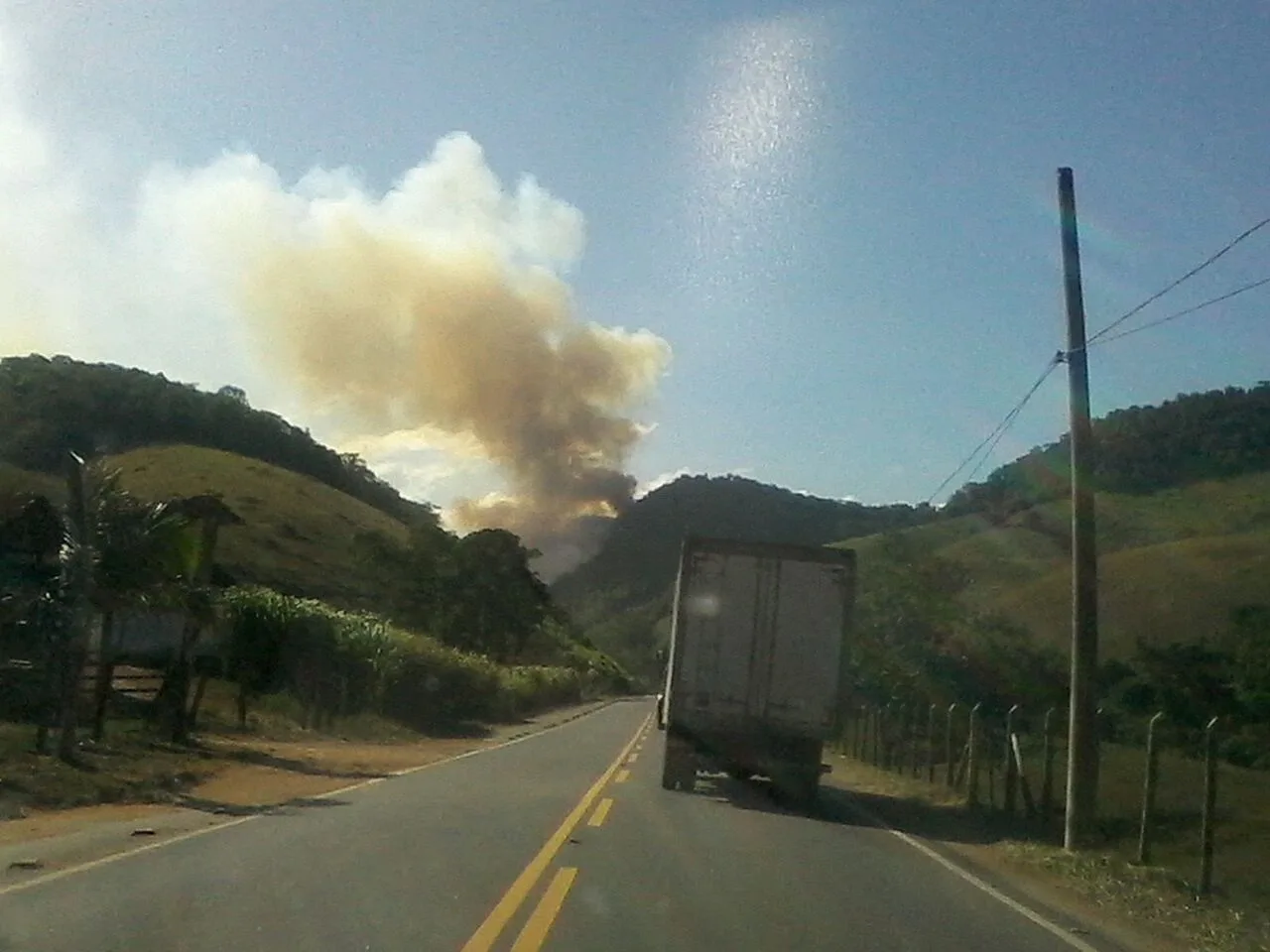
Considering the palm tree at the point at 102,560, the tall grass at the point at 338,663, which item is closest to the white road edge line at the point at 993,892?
the palm tree at the point at 102,560

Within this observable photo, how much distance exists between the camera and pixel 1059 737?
31.6m

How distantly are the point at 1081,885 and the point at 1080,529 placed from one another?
476 cm

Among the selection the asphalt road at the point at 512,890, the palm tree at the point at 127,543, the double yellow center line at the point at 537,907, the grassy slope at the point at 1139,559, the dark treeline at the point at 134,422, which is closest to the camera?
the double yellow center line at the point at 537,907

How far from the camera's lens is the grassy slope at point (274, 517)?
217 feet

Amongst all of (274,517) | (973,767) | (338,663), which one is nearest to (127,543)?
(973,767)

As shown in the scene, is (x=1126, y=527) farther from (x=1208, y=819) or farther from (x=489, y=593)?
(x=1208, y=819)

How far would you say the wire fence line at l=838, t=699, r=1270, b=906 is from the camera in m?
15.7

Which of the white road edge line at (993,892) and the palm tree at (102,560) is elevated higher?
the palm tree at (102,560)

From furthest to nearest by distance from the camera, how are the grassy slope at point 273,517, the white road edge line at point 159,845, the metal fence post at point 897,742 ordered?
the grassy slope at point 273,517 < the metal fence post at point 897,742 < the white road edge line at point 159,845

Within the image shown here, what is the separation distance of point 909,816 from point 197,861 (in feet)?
39.9

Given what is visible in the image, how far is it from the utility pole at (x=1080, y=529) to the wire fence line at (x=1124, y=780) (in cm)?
105

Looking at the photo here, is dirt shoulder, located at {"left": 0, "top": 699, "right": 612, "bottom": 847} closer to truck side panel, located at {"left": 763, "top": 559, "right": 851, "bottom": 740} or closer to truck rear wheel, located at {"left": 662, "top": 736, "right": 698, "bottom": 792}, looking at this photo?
truck rear wheel, located at {"left": 662, "top": 736, "right": 698, "bottom": 792}

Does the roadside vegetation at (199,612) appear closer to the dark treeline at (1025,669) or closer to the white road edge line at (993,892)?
the white road edge line at (993,892)

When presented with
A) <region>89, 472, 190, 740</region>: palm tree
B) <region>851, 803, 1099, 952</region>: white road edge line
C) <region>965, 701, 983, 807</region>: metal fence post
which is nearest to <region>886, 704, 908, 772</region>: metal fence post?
<region>965, 701, 983, 807</region>: metal fence post
